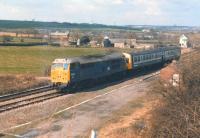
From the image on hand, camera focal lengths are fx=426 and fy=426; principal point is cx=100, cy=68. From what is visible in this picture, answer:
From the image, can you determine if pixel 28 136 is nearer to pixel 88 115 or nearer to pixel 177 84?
pixel 88 115

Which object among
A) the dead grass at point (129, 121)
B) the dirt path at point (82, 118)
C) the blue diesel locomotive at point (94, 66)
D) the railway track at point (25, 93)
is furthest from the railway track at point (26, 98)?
the dead grass at point (129, 121)

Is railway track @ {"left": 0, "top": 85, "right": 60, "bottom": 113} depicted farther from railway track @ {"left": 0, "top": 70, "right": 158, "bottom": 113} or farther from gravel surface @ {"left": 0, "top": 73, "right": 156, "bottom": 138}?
gravel surface @ {"left": 0, "top": 73, "right": 156, "bottom": 138}

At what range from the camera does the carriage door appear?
1373 inches

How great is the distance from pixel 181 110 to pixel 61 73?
19.9 metres

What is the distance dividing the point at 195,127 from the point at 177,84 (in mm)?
8378

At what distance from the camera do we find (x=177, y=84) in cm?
2178

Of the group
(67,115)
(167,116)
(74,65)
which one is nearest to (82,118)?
(67,115)

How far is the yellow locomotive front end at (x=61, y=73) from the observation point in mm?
34531

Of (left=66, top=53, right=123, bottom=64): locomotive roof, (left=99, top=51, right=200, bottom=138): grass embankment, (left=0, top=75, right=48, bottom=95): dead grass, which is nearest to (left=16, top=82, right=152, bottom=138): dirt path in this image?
(left=99, top=51, right=200, bottom=138): grass embankment

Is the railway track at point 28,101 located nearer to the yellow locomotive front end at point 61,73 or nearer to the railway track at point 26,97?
the railway track at point 26,97

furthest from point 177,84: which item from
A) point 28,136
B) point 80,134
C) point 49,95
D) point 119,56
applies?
point 119,56

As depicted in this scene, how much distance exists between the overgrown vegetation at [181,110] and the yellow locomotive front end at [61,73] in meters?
12.8

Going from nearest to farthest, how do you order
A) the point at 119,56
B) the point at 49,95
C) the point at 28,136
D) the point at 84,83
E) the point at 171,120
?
the point at 171,120 < the point at 28,136 < the point at 49,95 < the point at 84,83 < the point at 119,56

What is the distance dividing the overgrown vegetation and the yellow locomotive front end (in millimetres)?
12795
